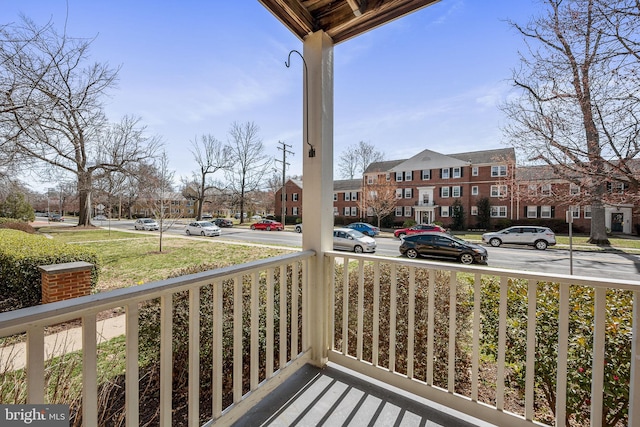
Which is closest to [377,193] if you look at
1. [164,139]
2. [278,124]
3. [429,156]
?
[429,156]

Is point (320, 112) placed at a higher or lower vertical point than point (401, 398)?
higher

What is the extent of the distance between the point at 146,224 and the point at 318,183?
160 cm

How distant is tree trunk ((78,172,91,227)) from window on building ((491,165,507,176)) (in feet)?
8.21

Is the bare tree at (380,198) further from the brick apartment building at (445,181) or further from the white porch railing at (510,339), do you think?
the white porch railing at (510,339)

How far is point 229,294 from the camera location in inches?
79.0

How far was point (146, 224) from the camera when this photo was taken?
7.75 feet

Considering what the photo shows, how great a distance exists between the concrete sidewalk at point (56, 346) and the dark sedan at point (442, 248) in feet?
5.29

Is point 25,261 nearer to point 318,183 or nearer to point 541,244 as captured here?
point 318,183

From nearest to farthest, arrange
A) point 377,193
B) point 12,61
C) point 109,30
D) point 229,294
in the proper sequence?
point 12,61, point 109,30, point 229,294, point 377,193

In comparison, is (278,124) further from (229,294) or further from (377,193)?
(229,294)

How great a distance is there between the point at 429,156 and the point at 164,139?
1.94m

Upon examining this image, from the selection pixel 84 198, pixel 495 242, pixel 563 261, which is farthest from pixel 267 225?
pixel 563 261

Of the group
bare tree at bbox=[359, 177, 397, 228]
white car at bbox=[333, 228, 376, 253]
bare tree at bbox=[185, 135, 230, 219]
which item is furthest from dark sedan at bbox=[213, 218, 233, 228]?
bare tree at bbox=[359, 177, 397, 228]

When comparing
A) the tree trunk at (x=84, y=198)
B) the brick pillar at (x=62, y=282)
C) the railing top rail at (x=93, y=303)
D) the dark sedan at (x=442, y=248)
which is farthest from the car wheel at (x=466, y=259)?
the tree trunk at (x=84, y=198)
